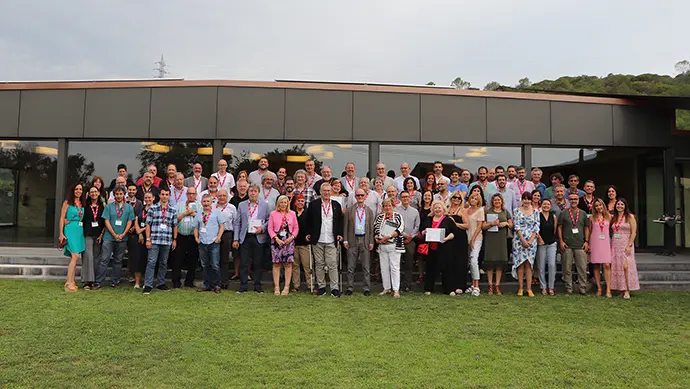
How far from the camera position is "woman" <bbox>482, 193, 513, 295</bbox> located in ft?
24.6

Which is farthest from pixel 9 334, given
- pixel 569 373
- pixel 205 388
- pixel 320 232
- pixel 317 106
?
pixel 317 106

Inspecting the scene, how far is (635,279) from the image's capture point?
7.48 meters

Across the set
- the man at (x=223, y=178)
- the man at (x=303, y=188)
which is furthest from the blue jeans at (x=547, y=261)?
the man at (x=223, y=178)

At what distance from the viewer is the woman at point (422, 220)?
748 centimetres

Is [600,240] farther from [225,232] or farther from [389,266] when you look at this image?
[225,232]

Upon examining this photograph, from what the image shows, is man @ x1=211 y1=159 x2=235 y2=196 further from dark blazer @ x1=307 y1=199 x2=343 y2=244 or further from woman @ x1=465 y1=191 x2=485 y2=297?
woman @ x1=465 y1=191 x2=485 y2=297

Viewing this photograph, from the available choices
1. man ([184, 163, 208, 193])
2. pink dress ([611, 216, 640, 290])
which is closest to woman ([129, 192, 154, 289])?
man ([184, 163, 208, 193])

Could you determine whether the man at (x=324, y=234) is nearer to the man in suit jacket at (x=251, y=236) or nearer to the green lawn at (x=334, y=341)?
the green lawn at (x=334, y=341)

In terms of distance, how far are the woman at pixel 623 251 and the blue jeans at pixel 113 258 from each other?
27.8 feet

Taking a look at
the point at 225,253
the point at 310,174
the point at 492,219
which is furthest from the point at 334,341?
the point at 310,174

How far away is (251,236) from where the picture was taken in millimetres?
7398

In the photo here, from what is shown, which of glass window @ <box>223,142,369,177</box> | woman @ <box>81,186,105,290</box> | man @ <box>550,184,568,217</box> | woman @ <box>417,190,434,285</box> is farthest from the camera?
glass window @ <box>223,142,369,177</box>

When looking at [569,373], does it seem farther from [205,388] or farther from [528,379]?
[205,388]

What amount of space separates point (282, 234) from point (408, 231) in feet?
7.02
